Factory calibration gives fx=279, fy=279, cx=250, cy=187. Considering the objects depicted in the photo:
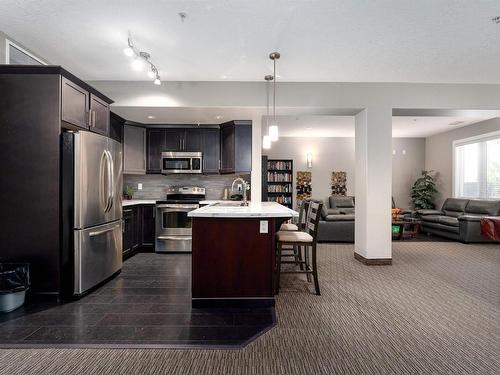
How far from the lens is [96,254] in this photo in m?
3.01

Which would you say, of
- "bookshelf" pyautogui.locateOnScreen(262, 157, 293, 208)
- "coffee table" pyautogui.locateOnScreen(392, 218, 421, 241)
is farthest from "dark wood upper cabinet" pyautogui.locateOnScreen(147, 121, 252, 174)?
"coffee table" pyautogui.locateOnScreen(392, 218, 421, 241)

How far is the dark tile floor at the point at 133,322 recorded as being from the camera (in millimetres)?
2053

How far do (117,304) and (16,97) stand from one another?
2.21 meters

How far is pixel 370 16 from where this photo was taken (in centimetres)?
253

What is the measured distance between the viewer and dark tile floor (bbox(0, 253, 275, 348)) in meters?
2.05

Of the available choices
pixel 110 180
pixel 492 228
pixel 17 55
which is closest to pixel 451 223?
pixel 492 228

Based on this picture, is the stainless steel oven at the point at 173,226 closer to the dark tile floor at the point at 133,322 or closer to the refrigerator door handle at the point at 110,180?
the refrigerator door handle at the point at 110,180

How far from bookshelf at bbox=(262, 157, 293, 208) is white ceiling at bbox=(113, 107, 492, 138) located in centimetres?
87

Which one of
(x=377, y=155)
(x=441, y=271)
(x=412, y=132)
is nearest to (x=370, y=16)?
(x=377, y=155)

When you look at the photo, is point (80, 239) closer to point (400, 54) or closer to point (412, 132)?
point (400, 54)

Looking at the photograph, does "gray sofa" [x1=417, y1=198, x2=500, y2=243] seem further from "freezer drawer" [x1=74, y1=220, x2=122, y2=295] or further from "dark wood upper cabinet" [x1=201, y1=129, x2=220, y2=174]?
"freezer drawer" [x1=74, y1=220, x2=122, y2=295]

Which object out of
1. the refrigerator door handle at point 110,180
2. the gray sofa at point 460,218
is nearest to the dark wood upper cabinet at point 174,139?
the refrigerator door handle at point 110,180

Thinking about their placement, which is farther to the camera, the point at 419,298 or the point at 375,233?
the point at 375,233

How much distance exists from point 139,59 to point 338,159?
6.46 metres
